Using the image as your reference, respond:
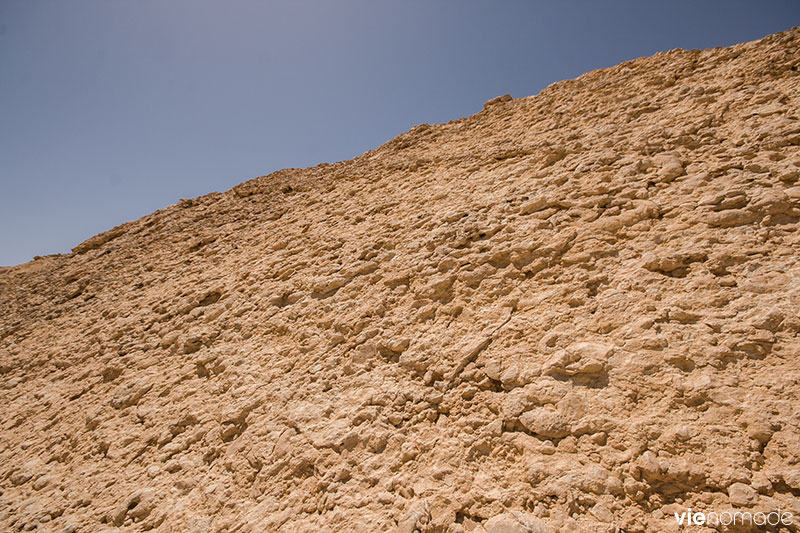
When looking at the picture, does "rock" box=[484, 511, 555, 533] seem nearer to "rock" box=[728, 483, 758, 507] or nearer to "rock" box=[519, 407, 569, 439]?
"rock" box=[519, 407, 569, 439]

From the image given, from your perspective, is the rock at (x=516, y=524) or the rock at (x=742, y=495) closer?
the rock at (x=742, y=495)

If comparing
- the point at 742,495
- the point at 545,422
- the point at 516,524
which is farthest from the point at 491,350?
the point at 742,495

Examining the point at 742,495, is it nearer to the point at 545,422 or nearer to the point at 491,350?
the point at 545,422

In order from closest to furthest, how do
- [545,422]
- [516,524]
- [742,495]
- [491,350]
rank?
[742,495], [516,524], [545,422], [491,350]

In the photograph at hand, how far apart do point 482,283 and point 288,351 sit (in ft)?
6.63

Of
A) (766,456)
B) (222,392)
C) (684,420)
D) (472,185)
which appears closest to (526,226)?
(472,185)

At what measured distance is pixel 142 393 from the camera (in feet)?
13.3

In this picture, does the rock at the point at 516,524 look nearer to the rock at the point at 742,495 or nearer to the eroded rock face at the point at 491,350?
the eroded rock face at the point at 491,350

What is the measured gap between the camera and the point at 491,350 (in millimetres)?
2738

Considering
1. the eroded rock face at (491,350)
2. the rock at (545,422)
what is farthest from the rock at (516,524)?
the rock at (545,422)

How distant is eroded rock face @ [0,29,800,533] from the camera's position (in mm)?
1969

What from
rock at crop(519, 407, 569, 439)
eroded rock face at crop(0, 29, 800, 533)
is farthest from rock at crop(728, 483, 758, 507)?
rock at crop(519, 407, 569, 439)

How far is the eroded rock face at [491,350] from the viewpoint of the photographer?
1969mm

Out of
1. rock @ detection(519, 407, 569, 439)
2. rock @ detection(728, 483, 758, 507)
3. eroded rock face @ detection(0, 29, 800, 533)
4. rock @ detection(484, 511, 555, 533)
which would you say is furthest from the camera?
rock @ detection(519, 407, 569, 439)
